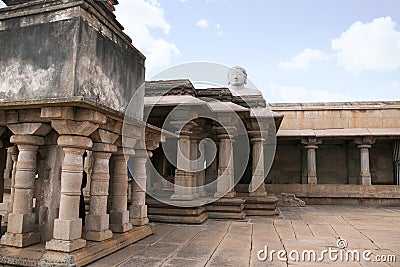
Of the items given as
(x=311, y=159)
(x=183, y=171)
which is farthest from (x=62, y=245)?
(x=311, y=159)

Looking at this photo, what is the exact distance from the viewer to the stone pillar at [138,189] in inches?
230

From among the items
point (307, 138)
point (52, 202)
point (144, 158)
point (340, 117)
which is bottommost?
point (52, 202)

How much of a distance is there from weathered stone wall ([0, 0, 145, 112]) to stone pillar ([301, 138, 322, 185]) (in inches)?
433

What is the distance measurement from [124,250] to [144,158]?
1.72 m

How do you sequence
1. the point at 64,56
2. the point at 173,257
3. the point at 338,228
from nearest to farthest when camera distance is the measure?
the point at 64,56
the point at 173,257
the point at 338,228

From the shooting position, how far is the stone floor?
441 cm

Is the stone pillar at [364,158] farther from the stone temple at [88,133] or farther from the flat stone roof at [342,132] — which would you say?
the stone temple at [88,133]

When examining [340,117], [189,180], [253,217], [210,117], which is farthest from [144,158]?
[340,117]

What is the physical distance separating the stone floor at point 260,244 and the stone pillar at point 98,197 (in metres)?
0.38

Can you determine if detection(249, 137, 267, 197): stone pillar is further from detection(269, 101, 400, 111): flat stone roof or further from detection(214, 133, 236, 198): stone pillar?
detection(269, 101, 400, 111): flat stone roof

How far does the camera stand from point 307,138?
14.3m

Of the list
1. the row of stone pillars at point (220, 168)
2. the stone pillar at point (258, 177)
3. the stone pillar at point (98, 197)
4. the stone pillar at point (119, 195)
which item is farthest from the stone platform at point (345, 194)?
the stone pillar at point (98, 197)

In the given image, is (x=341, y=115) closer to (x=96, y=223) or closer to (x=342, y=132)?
(x=342, y=132)

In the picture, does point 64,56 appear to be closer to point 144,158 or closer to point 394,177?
point 144,158
